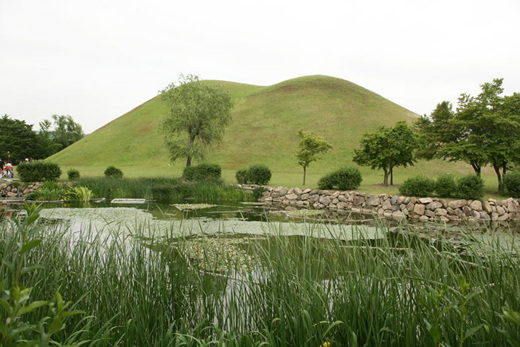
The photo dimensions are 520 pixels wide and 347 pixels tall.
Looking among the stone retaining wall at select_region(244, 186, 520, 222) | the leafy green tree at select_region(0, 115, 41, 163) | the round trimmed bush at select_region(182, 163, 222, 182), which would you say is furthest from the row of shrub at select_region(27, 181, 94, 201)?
the leafy green tree at select_region(0, 115, 41, 163)

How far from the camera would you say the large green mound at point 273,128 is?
43.3m

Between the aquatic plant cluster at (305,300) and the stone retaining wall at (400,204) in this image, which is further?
the stone retaining wall at (400,204)

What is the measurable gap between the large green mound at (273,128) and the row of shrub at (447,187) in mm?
20540

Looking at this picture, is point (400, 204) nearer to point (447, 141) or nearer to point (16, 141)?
point (447, 141)

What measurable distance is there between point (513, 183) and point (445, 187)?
10.6 ft

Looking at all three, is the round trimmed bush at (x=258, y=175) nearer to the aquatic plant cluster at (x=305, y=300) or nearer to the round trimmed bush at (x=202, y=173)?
the round trimmed bush at (x=202, y=173)

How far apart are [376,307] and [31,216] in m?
2.52

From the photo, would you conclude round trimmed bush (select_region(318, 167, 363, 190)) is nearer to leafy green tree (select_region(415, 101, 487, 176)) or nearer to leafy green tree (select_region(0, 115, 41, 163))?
leafy green tree (select_region(415, 101, 487, 176))

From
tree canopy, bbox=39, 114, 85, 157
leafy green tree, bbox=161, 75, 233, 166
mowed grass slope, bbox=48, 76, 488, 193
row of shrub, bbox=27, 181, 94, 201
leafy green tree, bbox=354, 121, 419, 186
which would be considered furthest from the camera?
tree canopy, bbox=39, 114, 85, 157

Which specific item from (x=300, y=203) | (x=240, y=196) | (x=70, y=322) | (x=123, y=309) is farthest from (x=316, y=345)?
(x=240, y=196)

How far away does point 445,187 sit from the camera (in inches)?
683

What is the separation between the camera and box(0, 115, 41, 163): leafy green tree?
6109 centimetres

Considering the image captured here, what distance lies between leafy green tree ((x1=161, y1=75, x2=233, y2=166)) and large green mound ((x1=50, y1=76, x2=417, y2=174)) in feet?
17.9

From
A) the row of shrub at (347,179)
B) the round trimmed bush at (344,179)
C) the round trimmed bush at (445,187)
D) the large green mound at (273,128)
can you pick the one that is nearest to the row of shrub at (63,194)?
the row of shrub at (347,179)
